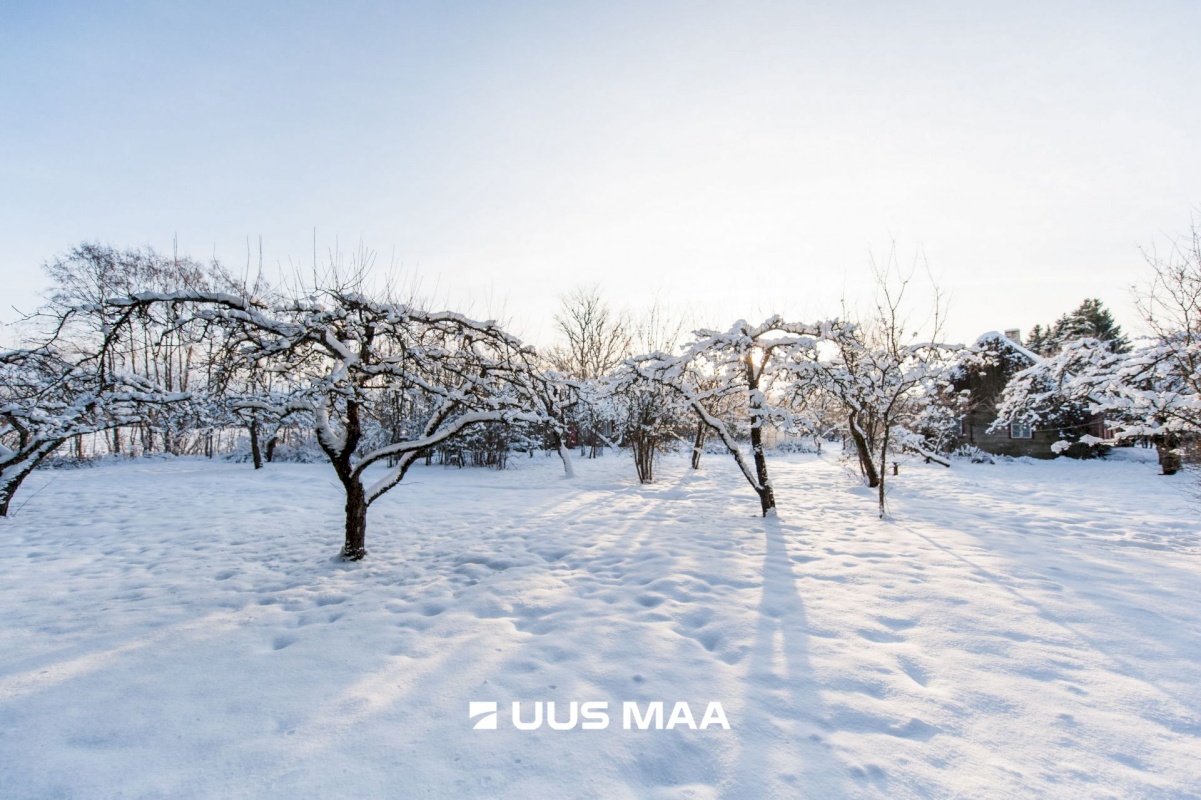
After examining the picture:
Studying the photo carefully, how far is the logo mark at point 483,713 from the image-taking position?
248cm

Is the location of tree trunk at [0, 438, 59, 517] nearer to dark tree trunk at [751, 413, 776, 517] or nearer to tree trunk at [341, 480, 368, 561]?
tree trunk at [341, 480, 368, 561]

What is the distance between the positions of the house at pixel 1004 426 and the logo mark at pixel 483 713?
23118 mm

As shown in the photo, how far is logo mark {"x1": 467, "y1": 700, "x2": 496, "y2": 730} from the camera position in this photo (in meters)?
2.48

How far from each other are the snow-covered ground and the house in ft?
52.1

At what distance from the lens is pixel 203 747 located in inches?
91.1

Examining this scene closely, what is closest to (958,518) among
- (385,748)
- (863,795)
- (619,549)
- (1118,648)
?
(1118,648)

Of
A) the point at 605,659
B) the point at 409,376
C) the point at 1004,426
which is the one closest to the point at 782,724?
the point at 605,659

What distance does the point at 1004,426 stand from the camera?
19875mm

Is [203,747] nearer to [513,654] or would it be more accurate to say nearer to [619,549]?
[513,654]

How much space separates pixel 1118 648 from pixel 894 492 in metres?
8.29

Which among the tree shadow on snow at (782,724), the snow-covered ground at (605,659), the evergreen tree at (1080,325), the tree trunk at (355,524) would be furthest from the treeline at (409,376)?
the evergreen tree at (1080,325)

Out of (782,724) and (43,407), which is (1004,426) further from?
(43,407)

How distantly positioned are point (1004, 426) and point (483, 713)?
24.5m

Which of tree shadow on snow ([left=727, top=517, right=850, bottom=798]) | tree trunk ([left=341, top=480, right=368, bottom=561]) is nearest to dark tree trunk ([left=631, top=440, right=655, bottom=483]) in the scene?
tree trunk ([left=341, top=480, right=368, bottom=561])
